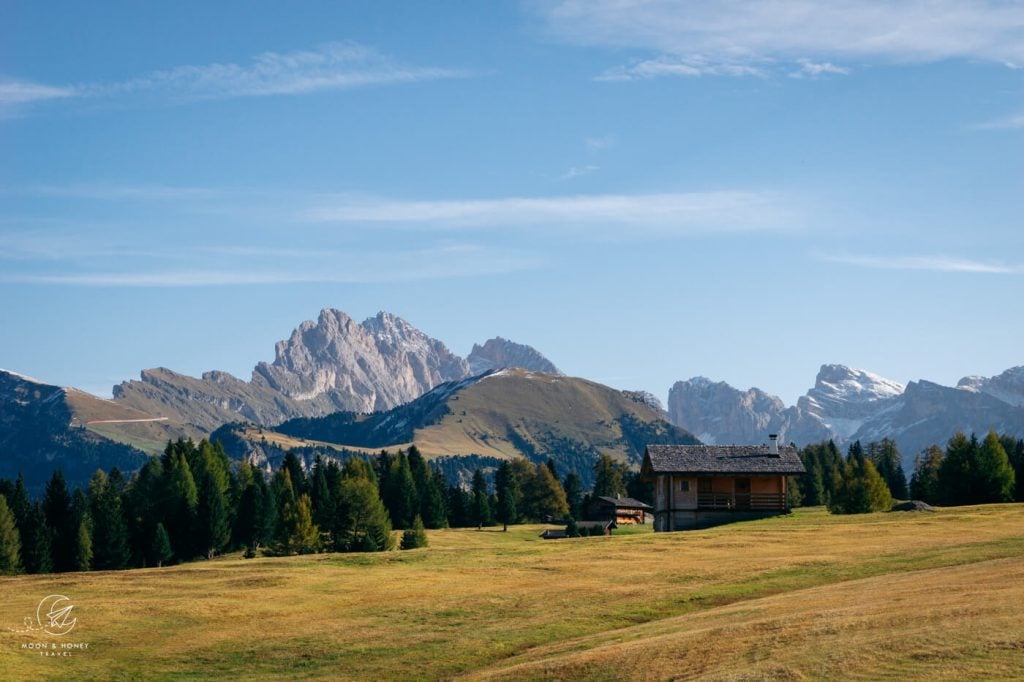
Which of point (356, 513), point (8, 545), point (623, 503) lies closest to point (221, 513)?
point (356, 513)

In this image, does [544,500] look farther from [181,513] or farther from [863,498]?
Result: [863,498]

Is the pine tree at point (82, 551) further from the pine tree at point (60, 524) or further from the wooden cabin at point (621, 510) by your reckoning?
the wooden cabin at point (621, 510)

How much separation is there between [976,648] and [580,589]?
28721 millimetres

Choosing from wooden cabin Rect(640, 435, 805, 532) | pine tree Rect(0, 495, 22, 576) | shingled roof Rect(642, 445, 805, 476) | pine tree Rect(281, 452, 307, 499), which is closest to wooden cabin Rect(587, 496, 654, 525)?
pine tree Rect(281, 452, 307, 499)

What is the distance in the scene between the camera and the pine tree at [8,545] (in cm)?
11381

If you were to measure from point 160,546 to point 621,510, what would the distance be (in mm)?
69095

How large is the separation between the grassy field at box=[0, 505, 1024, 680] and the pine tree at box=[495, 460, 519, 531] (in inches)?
3465

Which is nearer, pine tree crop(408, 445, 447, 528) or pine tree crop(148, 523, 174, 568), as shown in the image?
pine tree crop(148, 523, 174, 568)

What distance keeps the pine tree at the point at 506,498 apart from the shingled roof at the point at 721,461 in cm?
5480

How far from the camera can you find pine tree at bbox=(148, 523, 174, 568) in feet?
415

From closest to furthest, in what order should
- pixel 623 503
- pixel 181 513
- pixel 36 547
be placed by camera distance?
pixel 36 547 → pixel 181 513 → pixel 623 503

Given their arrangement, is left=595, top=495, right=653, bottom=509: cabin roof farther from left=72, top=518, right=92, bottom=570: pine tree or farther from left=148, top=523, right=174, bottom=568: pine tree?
left=72, top=518, right=92, bottom=570: pine tree

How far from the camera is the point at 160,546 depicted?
126625 millimetres

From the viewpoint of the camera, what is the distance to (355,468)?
166 meters
